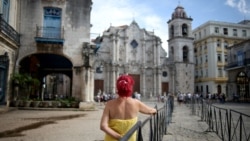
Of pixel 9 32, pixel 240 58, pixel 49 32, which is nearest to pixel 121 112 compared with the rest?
pixel 9 32

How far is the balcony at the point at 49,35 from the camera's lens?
15.9 m

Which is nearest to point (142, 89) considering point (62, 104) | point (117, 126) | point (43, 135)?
point (62, 104)

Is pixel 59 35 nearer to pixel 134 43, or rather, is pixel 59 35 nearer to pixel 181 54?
pixel 134 43

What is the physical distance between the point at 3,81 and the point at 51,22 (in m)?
5.38

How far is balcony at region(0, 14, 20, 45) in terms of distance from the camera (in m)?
12.5

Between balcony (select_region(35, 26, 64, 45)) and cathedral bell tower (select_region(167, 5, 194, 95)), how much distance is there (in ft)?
99.5

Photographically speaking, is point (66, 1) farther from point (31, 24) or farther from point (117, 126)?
point (117, 126)

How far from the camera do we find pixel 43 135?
22.6 ft

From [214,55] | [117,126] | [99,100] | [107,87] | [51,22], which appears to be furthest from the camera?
[214,55]

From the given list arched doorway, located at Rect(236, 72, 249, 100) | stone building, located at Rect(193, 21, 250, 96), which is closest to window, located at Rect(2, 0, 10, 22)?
arched doorway, located at Rect(236, 72, 249, 100)

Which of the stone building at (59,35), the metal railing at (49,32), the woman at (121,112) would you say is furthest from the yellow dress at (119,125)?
the metal railing at (49,32)

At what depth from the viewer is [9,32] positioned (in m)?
13.7

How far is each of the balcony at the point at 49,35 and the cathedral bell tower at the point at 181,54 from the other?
3032cm

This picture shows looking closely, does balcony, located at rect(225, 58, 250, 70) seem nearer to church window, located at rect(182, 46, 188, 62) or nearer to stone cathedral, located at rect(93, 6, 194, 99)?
stone cathedral, located at rect(93, 6, 194, 99)
